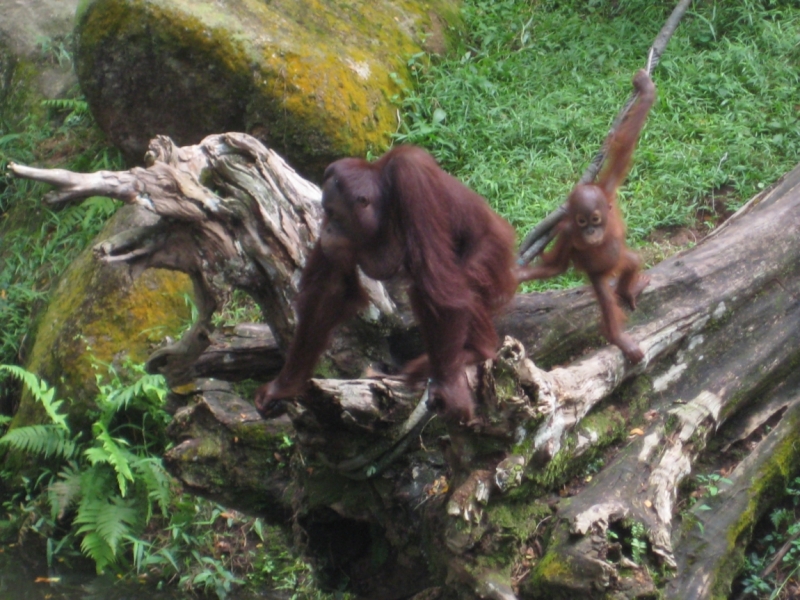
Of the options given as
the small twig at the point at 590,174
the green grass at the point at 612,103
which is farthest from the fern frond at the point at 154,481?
the green grass at the point at 612,103

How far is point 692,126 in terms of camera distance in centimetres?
685

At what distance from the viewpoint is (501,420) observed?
312 cm

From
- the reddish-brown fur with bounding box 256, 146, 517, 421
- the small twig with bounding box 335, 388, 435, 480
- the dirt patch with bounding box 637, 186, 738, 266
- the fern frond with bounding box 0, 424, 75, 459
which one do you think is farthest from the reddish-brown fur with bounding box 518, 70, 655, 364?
the fern frond with bounding box 0, 424, 75, 459

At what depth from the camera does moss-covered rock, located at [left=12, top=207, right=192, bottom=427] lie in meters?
6.34

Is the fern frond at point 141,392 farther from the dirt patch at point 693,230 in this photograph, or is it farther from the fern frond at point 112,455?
the dirt patch at point 693,230

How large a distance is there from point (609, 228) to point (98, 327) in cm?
398

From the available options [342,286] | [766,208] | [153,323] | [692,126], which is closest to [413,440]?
[342,286]

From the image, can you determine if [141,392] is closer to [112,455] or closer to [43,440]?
[112,455]

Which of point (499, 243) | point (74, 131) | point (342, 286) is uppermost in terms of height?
point (499, 243)

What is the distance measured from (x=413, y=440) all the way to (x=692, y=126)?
14.1 feet

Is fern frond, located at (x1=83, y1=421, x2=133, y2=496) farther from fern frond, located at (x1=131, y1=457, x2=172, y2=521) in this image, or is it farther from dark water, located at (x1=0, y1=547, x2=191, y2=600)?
dark water, located at (x1=0, y1=547, x2=191, y2=600)

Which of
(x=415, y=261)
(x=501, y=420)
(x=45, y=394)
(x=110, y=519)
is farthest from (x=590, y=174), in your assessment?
(x=45, y=394)

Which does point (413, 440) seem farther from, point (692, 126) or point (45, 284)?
point (45, 284)

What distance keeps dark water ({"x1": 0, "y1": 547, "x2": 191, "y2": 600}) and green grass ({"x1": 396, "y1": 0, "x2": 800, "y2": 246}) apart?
3.64 m
